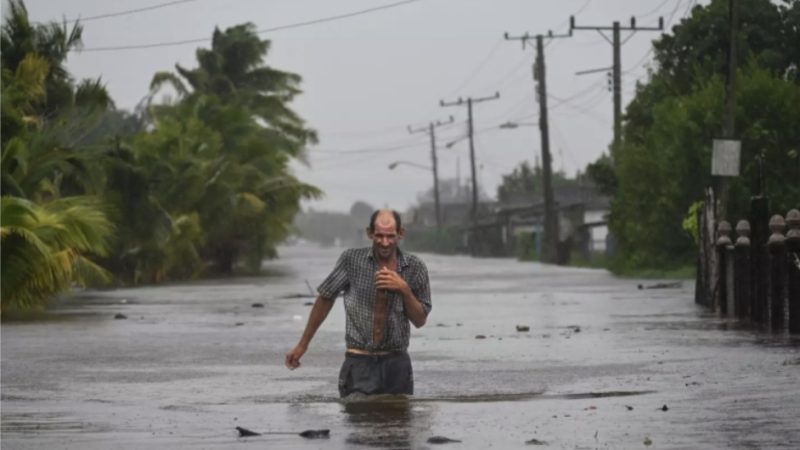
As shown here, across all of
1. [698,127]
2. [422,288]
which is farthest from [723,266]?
[698,127]

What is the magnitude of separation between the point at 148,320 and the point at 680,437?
20619 mm

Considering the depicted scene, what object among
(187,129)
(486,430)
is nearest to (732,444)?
(486,430)

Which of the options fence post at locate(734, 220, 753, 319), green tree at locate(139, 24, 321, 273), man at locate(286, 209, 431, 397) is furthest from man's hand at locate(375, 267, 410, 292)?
green tree at locate(139, 24, 321, 273)

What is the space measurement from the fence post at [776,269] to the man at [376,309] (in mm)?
9445

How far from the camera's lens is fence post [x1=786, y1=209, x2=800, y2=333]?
20.6 meters

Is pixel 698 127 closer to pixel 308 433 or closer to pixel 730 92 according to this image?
pixel 730 92

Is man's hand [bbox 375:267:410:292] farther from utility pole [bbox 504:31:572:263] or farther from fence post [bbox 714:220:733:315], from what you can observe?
utility pole [bbox 504:31:572:263]

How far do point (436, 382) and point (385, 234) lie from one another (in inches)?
193

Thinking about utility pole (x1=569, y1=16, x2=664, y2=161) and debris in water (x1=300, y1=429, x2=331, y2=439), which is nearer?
debris in water (x1=300, y1=429, x2=331, y2=439)

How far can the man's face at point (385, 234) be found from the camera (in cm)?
1242

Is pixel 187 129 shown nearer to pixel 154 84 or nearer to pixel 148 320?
pixel 154 84

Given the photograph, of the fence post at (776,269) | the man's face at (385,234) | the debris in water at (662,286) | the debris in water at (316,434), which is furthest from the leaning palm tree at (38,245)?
the debris in water at (316,434)

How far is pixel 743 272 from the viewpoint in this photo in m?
26.0

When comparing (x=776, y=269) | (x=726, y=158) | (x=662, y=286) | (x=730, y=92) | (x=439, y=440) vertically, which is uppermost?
(x=730, y=92)
